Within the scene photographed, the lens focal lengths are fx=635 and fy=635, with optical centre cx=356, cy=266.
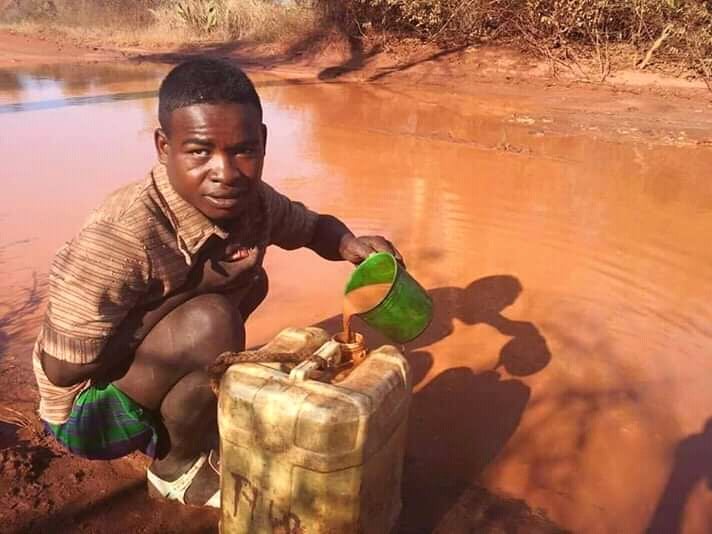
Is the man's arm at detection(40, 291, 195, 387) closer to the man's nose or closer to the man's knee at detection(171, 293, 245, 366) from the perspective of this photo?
the man's knee at detection(171, 293, 245, 366)

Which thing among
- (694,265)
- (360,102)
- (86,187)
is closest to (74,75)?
(360,102)

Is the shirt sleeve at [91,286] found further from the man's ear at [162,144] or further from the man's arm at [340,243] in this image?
the man's arm at [340,243]

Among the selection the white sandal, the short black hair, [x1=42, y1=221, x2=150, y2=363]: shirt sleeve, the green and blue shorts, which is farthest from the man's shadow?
the short black hair

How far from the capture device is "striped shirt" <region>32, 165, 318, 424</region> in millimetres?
1483

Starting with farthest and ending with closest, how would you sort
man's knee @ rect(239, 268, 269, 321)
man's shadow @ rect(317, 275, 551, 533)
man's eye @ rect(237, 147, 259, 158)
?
man's knee @ rect(239, 268, 269, 321) < man's shadow @ rect(317, 275, 551, 533) < man's eye @ rect(237, 147, 259, 158)

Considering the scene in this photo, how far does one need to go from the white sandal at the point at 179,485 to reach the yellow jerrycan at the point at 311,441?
0.31m

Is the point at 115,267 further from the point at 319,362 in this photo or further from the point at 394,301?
the point at 394,301

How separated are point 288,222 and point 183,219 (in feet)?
1.74

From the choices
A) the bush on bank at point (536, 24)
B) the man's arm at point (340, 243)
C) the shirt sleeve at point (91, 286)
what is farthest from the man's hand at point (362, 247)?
the bush on bank at point (536, 24)

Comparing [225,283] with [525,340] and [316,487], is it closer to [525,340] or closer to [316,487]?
[316,487]

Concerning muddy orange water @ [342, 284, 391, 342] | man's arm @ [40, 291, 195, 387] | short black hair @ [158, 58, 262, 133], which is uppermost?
short black hair @ [158, 58, 262, 133]

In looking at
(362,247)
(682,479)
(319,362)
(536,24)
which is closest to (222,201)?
(319,362)

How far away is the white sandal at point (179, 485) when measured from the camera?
6.17ft

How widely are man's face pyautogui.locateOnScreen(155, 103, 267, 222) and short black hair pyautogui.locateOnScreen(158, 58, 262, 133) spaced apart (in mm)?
17
